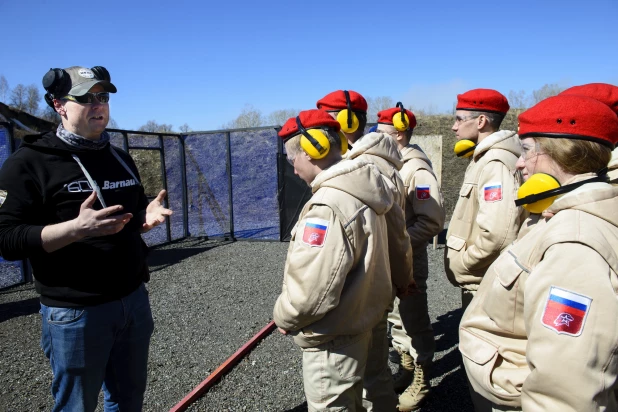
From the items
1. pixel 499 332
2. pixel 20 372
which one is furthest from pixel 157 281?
pixel 499 332

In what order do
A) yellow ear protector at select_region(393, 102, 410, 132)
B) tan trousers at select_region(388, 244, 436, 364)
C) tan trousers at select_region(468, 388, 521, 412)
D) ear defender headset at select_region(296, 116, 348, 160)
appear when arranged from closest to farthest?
tan trousers at select_region(468, 388, 521, 412)
ear defender headset at select_region(296, 116, 348, 160)
tan trousers at select_region(388, 244, 436, 364)
yellow ear protector at select_region(393, 102, 410, 132)

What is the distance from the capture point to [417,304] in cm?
349

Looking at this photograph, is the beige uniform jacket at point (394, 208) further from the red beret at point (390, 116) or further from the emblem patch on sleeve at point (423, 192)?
the red beret at point (390, 116)

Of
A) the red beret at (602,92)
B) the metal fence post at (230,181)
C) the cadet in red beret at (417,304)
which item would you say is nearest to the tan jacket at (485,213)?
the cadet in red beret at (417,304)

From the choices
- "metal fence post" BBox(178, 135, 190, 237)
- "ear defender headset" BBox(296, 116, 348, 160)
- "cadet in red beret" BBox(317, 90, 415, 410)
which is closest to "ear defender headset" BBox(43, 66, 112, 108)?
"ear defender headset" BBox(296, 116, 348, 160)

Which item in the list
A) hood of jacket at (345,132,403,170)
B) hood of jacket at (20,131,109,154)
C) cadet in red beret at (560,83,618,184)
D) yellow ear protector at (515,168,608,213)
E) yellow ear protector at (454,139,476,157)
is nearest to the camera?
yellow ear protector at (515,168,608,213)

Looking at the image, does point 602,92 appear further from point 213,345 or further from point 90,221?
point 213,345

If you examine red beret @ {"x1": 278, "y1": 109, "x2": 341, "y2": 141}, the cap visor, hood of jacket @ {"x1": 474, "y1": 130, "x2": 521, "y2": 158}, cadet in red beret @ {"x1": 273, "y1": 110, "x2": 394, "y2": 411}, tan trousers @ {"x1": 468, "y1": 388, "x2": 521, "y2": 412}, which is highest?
the cap visor

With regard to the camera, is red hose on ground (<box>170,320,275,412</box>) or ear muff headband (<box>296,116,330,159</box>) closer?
ear muff headband (<box>296,116,330,159</box>)

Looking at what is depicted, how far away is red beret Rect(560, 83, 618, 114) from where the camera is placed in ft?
5.91

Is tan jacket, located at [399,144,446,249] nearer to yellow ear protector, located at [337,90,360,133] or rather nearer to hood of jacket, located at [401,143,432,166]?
hood of jacket, located at [401,143,432,166]

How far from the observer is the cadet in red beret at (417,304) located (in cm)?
335

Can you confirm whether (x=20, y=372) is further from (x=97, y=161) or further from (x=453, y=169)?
(x=453, y=169)

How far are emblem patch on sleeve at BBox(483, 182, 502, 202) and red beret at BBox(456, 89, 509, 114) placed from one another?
725 mm
